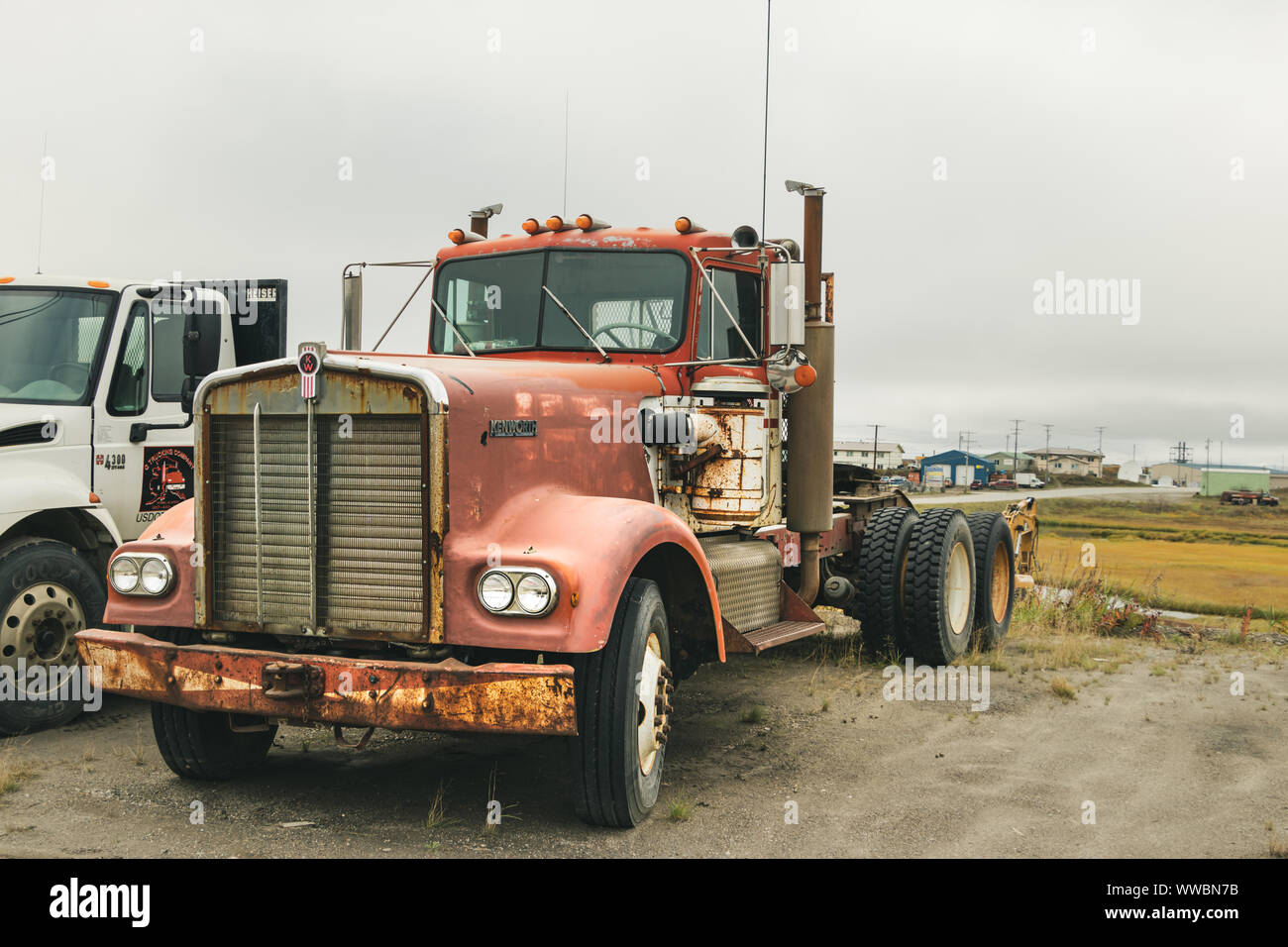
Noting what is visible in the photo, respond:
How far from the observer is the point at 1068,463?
13538 centimetres

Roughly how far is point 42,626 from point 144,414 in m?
1.51

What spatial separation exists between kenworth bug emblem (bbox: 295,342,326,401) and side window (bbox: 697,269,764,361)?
250 centimetres

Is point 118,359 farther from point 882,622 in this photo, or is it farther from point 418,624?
point 882,622

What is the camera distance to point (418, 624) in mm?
4852

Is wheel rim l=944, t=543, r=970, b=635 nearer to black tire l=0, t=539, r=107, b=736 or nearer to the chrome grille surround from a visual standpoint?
the chrome grille surround

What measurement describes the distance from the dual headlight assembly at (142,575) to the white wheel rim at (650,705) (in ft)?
7.24

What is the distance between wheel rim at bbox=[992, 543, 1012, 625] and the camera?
10.8 metres

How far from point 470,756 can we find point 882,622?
12.8 feet

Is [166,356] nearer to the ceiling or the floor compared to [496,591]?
nearer to the ceiling

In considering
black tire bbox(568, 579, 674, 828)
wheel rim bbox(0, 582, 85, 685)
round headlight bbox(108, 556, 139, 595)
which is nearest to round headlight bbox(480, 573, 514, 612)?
black tire bbox(568, 579, 674, 828)

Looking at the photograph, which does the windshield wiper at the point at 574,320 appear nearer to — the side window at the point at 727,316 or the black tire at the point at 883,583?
the side window at the point at 727,316

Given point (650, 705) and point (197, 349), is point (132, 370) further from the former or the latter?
point (650, 705)

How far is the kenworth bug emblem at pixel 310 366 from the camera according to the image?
16.2ft

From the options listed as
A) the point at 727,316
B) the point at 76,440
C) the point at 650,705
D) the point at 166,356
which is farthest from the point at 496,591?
the point at 166,356
